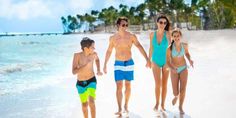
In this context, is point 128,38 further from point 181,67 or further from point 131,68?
point 181,67

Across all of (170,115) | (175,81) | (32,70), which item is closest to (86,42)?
(175,81)

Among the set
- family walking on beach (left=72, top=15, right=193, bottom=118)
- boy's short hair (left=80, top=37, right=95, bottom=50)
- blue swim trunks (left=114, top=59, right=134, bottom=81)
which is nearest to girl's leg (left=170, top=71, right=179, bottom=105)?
family walking on beach (left=72, top=15, right=193, bottom=118)

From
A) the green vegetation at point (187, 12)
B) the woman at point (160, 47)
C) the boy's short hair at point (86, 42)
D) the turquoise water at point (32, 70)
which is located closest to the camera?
the boy's short hair at point (86, 42)

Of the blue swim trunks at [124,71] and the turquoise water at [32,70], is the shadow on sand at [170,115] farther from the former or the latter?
the turquoise water at [32,70]

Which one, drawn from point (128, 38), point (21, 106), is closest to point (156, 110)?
point (128, 38)

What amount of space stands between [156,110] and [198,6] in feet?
258

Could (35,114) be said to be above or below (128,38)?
below

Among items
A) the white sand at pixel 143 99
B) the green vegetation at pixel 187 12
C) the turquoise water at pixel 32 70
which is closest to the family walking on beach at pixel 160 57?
the white sand at pixel 143 99

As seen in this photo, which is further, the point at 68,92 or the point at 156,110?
the point at 68,92

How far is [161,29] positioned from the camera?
6836 millimetres

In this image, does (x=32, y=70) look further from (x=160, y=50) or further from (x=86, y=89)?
(x=86, y=89)

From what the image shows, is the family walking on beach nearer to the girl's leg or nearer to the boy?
the girl's leg

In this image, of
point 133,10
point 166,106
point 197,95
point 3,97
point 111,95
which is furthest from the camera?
point 133,10

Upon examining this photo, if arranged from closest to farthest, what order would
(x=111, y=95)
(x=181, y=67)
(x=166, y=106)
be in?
1. (x=181, y=67)
2. (x=166, y=106)
3. (x=111, y=95)
